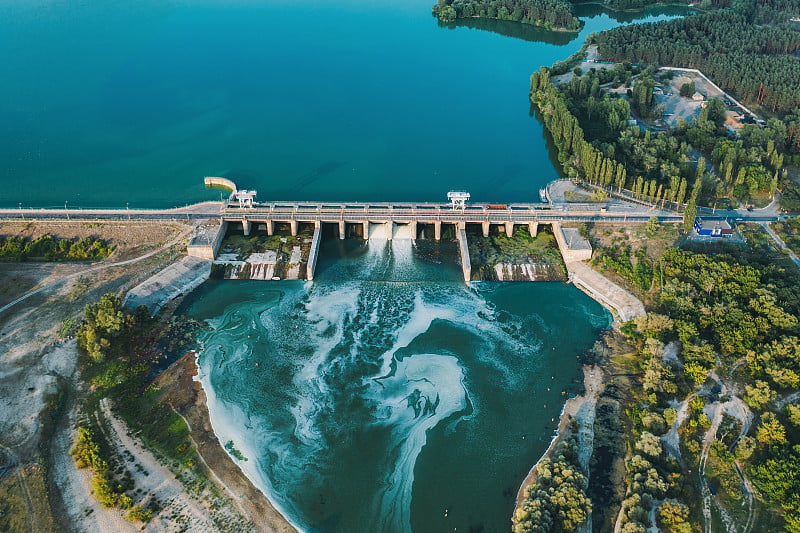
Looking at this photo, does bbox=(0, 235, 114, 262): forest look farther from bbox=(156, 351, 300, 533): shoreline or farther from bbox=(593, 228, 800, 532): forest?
bbox=(593, 228, 800, 532): forest

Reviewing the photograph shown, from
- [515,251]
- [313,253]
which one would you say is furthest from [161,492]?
[515,251]

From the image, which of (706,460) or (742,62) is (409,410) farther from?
(742,62)

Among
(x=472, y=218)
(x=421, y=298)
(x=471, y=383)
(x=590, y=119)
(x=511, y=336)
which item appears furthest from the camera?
(x=590, y=119)

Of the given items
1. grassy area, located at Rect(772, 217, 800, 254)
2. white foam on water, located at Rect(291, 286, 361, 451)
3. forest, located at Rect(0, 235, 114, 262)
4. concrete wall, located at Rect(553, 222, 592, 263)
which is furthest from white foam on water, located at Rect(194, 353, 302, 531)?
grassy area, located at Rect(772, 217, 800, 254)

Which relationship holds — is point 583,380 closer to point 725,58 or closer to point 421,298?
point 421,298

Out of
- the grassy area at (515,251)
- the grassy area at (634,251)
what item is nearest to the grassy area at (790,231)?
the grassy area at (634,251)

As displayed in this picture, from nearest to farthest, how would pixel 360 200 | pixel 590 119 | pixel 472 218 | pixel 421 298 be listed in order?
pixel 421 298
pixel 472 218
pixel 360 200
pixel 590 119

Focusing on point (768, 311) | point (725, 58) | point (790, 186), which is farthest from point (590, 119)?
point (768, 311)
